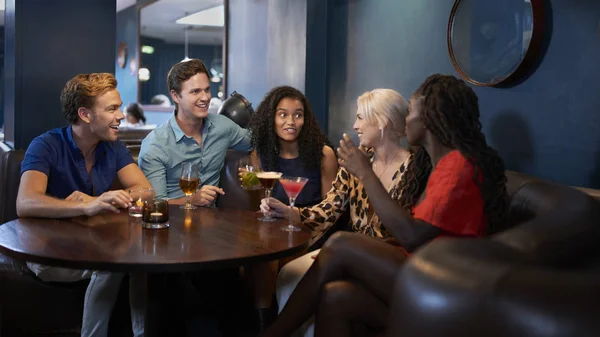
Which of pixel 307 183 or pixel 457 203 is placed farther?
pixel 307 183

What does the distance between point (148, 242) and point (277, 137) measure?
1.29 metres

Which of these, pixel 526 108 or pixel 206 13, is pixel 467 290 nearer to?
pixel 526 108

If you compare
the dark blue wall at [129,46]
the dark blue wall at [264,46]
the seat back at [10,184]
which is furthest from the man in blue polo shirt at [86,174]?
the dark blue wall at [129,46]

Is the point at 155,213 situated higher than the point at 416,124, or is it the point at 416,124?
the point at 416,124

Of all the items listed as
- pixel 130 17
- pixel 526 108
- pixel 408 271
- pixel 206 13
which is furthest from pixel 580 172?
pixel 130 17

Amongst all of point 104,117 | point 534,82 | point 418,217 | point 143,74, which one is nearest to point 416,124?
point 418,217

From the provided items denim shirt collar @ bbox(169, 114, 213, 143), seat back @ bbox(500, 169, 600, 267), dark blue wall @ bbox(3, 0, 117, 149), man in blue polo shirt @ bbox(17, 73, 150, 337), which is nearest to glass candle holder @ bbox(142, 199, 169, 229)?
man in blue polo shirt @ bbox(17, 73, 150, 337)

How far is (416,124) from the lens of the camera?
7.57ft

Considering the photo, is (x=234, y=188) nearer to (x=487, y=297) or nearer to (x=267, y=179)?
(x=267, y=179)

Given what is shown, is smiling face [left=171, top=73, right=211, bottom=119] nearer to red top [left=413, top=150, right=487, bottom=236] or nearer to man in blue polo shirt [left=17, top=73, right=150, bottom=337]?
man in blue polo shirt [left=17, top=73, right=150, bottom=337]

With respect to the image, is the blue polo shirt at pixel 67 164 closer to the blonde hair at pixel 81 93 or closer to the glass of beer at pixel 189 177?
the blonde hair at pixel 81 93

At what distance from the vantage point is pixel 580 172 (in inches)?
103

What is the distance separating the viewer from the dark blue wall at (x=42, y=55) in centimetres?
347

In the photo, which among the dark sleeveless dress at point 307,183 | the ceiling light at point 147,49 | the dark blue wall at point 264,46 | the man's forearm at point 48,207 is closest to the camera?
the man's forearm at point 48,207
